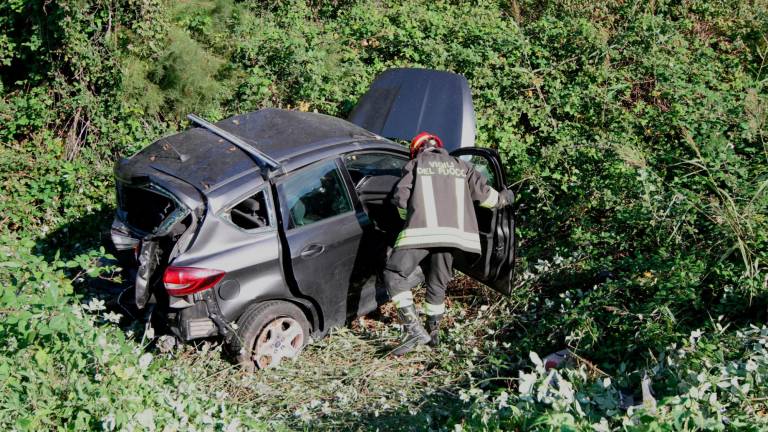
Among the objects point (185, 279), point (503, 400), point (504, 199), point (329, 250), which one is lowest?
point (503, 400)

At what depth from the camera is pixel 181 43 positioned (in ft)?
29.1

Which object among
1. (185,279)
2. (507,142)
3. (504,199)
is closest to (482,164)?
(504,199)

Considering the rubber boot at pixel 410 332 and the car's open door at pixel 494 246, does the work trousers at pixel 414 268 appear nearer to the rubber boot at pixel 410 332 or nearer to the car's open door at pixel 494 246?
the rubber boot at pixel 410 332

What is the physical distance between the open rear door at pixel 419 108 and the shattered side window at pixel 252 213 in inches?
79.5

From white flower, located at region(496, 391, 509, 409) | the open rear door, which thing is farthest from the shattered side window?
white flower, located at region(496, 391, 509, 409)

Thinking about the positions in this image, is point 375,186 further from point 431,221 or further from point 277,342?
point 277,342

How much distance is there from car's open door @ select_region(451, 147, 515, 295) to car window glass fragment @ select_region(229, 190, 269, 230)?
5.47 feet

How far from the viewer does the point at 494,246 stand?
19.9 feet

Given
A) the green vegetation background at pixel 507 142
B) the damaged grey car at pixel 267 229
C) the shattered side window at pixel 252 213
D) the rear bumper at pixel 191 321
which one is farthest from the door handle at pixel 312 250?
the green vegetation background at pixel 507 142

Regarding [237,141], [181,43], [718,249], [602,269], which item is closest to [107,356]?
[237,141]

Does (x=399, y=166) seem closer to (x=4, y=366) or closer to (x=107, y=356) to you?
(x=107, y=356)

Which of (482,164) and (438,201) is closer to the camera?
(438,201)

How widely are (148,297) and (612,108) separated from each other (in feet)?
18.5

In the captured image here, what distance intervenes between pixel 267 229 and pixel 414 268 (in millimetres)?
1234
